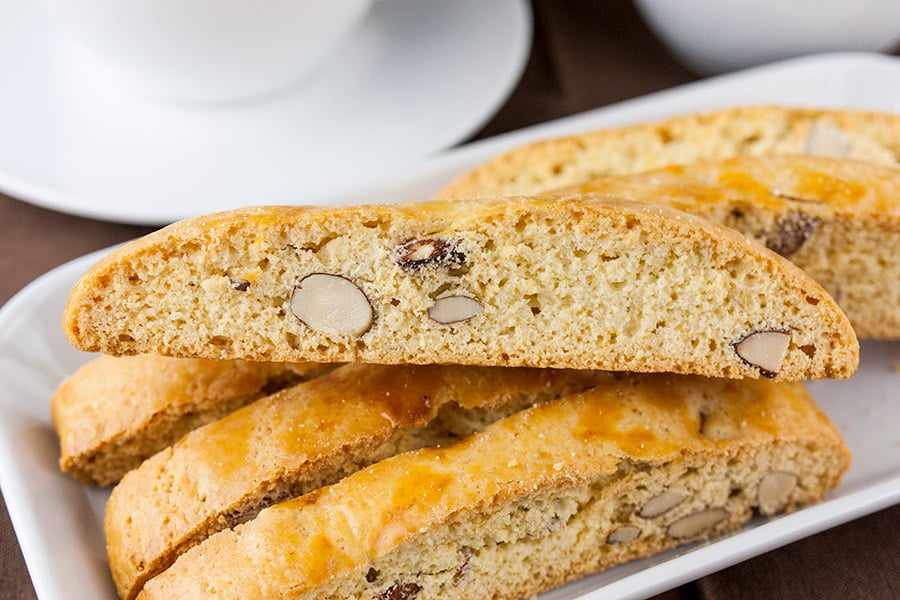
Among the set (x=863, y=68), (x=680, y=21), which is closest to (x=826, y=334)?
(x=863, y=68)

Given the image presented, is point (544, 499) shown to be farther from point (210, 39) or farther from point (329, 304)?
point (210, 39)

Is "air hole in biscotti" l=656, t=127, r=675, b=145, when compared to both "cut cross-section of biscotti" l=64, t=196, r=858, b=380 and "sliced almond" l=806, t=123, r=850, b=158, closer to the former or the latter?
"sliced almond" l=806, t=123, r=850, b=158

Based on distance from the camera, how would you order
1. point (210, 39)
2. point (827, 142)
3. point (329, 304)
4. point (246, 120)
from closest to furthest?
1. point (329, 304)
2. point (827, 142)
3. point (210, 39)
4. point (246, 120)

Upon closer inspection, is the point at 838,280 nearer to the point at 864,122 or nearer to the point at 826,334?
the point at 826,334

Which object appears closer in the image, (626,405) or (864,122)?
(626,405)

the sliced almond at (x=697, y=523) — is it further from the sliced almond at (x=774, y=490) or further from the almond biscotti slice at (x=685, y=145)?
the almond biscotti slice at (x=685, y=145)

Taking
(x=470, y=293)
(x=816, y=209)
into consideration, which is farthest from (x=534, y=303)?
(x=816, y=209)

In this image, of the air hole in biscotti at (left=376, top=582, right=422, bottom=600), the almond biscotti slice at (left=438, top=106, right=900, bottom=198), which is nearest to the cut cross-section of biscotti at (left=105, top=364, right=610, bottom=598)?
the air hole in biscotti at (left=376, top=582, right=422, bottom=600)
